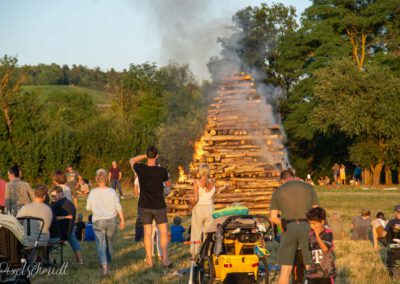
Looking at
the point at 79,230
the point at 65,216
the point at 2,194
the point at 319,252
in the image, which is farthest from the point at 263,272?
the point at 79,230

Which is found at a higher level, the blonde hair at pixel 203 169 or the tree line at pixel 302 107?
the tree line at pixel 302 107

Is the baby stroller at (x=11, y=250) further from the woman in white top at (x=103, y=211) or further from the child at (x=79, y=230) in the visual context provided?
the child at (x=79, y=230)

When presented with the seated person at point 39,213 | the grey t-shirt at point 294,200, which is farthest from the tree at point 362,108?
the grey t-shirt at point 294,200

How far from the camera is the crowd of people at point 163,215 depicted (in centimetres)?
1005

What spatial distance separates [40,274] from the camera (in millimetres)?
13133

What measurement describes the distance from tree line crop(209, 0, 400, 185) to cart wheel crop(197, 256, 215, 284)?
37.3 metres

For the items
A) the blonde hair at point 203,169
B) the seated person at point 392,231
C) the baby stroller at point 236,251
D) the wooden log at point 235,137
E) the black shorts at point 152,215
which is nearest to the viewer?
the baby stroller at point 236,251

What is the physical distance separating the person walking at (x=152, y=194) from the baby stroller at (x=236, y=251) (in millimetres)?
2088

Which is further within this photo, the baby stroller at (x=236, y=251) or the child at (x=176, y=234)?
the child at (x=176, y=234)

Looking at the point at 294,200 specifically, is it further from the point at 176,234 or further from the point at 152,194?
the point at 176,234

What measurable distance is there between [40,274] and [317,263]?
5315mm

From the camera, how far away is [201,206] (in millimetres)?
13344

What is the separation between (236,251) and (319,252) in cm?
169

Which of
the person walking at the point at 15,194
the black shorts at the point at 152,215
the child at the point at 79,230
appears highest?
the person walking at the point at 15,194
